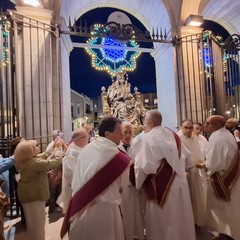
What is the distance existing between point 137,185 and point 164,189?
33 centimetres

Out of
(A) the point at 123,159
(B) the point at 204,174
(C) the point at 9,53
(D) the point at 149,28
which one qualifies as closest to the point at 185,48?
(D) the point at 149,28

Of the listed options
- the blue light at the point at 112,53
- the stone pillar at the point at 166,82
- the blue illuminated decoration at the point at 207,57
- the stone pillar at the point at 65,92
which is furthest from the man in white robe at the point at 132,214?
the blue light at the point at 112,53

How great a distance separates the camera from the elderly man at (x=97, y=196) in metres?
2.03

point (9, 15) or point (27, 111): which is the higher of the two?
point (9, 15)

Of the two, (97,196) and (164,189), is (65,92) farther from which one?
(97,196)

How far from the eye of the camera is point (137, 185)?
9.50 ft

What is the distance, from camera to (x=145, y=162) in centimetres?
283

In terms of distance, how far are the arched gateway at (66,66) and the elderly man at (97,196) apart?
Answer: 108 inches

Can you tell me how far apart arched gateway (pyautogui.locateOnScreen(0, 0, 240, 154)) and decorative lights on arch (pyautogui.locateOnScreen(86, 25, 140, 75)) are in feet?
5.17

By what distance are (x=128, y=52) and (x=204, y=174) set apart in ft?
27.5

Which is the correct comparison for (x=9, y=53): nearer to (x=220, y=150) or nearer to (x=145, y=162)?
(x=145, y=162)

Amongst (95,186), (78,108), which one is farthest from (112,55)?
(78,108)

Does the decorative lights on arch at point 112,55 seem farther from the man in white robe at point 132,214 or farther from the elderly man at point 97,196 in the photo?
the elderly man at point 97,196

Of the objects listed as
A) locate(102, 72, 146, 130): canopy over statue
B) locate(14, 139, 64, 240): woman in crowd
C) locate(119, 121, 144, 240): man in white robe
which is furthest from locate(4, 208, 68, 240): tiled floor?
locate(102, 72, 146, 130): canopy over statue
